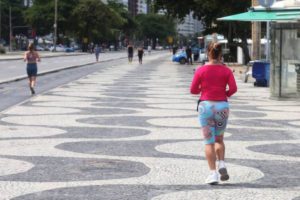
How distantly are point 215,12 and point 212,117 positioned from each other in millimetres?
42572

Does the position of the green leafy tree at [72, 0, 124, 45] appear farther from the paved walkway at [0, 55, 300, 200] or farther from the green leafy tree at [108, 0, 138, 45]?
the paved walkway at [0, 55, 300, 200]

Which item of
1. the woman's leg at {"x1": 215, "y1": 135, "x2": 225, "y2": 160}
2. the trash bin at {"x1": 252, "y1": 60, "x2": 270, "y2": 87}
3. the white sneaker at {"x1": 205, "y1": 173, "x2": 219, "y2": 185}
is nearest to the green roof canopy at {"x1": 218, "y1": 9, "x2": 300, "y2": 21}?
the trash bin at {"x1": 252, "y1": 60, "x2": 270, "y2": 87}

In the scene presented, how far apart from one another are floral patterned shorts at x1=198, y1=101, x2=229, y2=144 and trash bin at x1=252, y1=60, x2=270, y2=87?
57.2 feet

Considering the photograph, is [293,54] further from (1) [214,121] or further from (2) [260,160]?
(1) [214,121]

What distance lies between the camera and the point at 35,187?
23.8 feet

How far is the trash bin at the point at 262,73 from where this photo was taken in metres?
24.9

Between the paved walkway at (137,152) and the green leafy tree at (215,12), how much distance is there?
102 feet

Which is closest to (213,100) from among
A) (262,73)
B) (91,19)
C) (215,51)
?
(215,51)

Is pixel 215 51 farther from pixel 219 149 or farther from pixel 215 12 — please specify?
pixel 215 12

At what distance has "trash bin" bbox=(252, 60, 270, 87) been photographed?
81.7ft

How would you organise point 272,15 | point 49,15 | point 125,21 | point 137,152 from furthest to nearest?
point 125,21
point 49,15
point 272,15
point 137,152

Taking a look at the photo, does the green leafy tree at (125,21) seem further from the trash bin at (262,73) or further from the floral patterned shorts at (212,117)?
the floral patterned shorts at (212,117)

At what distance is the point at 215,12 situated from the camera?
49.5m

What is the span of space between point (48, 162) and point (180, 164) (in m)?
1.67
